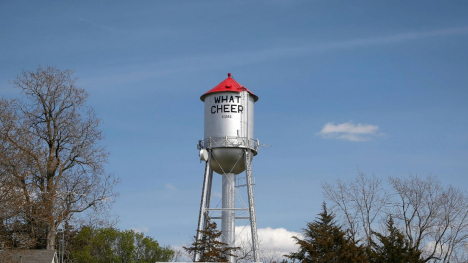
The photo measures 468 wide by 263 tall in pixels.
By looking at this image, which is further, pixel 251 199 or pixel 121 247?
pixel 121 247

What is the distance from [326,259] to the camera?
33.8 m

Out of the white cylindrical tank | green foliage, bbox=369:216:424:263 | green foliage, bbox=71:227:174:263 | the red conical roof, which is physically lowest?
green foliage, bbox=369:216:424:263

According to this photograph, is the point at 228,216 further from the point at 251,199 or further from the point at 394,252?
the point at 394,252

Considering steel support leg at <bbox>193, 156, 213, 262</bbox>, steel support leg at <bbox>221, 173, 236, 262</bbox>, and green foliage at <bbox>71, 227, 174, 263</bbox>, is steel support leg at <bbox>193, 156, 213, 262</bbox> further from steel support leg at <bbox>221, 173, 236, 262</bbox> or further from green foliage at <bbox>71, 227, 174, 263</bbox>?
green foliage at <bbox>71, 227, 174, 263</bbox>

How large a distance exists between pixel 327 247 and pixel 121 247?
111 feet

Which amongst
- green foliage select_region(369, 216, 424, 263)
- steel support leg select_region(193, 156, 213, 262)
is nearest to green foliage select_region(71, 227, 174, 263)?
steel support leg select_region(193, 156, 213, 262)

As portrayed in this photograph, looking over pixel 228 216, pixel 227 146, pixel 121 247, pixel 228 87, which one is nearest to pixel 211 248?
pixel 228 216

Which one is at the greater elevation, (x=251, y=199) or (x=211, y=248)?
(x=251, y=199)

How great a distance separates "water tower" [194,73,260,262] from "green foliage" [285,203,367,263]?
147 inches

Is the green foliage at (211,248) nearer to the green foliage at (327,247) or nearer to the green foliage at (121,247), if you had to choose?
the green foliage at (327,247)

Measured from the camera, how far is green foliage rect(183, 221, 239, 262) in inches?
1390

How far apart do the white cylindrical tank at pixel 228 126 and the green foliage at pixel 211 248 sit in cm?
382

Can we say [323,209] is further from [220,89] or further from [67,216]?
[67,216]

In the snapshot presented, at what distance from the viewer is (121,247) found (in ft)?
209
